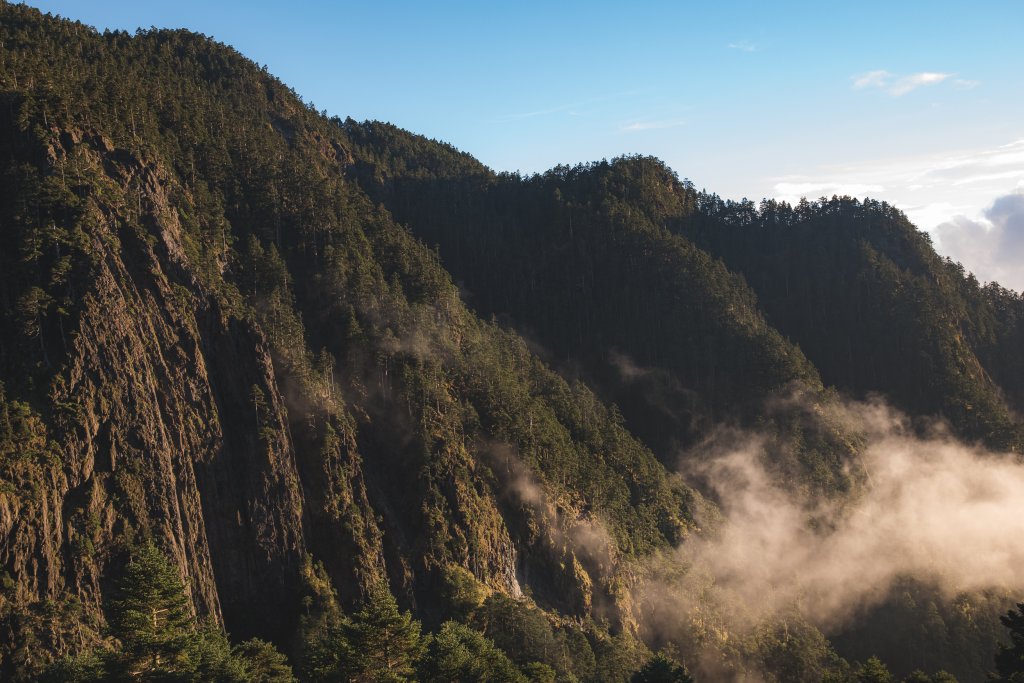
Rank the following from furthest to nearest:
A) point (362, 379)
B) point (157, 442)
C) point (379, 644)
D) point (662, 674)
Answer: point (362, 379), point (157, 442), point (662, 674), point (379, 644)

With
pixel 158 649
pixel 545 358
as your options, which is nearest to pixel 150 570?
pixel 158 649

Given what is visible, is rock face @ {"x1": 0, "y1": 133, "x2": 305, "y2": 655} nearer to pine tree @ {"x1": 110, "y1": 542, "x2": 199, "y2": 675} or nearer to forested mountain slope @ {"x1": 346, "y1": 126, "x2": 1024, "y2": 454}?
pine tree @ {"x1": 110, "y1": 542, "x2": 199, "y2": 675}

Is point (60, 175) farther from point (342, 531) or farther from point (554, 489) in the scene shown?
point (554, 489)

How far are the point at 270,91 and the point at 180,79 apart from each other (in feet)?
90.2

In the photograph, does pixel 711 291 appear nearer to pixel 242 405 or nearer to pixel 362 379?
pixel 362 379

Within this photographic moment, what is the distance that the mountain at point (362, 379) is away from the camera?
208ft

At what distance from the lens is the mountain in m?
63.5

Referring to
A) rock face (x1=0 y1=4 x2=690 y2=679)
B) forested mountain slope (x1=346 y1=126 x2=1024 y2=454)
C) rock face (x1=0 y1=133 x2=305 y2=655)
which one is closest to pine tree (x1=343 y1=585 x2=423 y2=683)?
rock face (x1=0 y1=4 x2=690 y2=679)

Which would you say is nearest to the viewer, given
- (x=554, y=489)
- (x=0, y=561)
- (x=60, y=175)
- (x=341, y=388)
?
(x=0, y=561)

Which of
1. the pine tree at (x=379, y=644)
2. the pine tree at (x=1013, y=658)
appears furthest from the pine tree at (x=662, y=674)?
the pine tree at (x=1013, y=658)

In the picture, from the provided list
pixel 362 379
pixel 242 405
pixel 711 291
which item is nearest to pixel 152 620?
pixel 242 405

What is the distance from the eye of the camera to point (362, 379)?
9131 cm

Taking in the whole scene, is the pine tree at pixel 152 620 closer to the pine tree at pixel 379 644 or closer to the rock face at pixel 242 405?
the rock face at pixel 242 405

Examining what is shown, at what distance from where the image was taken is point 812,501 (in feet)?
395
